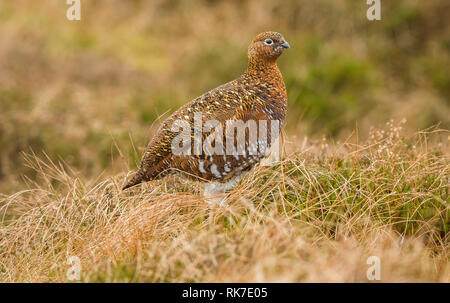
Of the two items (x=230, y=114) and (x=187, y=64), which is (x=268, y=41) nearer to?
(x=230, y=114)

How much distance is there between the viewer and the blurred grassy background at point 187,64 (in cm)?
764

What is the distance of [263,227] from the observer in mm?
3070

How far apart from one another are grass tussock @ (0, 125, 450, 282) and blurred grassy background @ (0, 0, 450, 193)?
2853 mm

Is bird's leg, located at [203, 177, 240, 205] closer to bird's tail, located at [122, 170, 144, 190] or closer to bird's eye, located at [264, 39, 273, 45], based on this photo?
bird's tail, located at [122, 170, 144, 190]

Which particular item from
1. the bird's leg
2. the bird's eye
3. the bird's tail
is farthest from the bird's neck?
the bird's tail

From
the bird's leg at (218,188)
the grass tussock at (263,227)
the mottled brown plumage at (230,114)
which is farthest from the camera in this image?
the bird's leg at (218,188)

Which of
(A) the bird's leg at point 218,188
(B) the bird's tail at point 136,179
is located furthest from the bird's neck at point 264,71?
(B) the bird's tail at point 136,179

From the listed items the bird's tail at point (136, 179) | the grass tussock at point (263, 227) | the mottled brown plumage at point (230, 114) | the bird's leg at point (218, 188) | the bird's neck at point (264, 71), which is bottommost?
the grass tussock at point (263, 227)

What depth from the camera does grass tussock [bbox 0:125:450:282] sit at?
9.18ft

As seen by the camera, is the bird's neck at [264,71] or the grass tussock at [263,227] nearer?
the grass tussock at [263,227]

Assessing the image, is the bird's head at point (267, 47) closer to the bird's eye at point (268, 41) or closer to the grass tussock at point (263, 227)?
the bird's eye at point (268, 41)

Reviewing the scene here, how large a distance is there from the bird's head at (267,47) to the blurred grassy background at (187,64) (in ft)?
10.5

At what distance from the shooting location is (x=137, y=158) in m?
4.30

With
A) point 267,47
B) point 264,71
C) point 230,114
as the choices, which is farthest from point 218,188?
point 267,47
